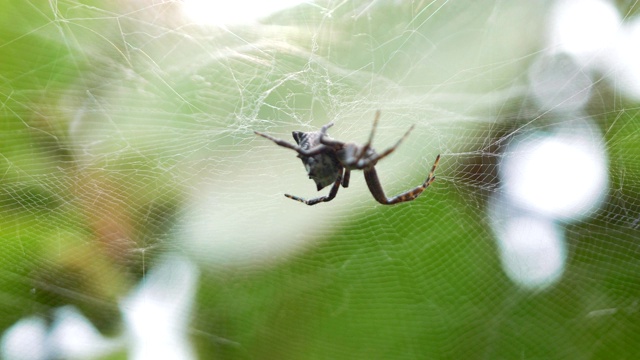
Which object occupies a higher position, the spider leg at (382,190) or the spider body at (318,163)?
the spider body at (318,163)

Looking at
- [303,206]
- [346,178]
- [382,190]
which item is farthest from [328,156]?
[303,206]

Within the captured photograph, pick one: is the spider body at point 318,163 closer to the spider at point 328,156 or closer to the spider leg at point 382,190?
the spider at point 328,156

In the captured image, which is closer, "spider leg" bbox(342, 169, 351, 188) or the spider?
the spider

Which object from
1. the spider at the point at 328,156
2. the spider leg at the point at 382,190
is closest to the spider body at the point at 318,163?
the spider at the point at 328,156

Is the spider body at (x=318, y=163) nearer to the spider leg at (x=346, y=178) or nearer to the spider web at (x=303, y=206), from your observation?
the spider leg at (x=346, y=178)

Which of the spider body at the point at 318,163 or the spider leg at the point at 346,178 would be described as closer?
the spider body at the point at 318,163

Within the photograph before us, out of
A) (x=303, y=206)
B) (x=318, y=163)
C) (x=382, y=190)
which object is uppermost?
(x=318, y=163)

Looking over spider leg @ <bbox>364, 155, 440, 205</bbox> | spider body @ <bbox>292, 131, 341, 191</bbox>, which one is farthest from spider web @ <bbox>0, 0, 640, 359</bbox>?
spider body @ <bbox>292, 131, 341, 191</bbox>

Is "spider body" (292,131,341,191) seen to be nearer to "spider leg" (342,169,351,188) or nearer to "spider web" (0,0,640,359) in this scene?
"spider leg" (342,169,351,188)

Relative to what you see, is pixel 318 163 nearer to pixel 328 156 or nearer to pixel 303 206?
pixel 328 156

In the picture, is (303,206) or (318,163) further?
(303,206)
